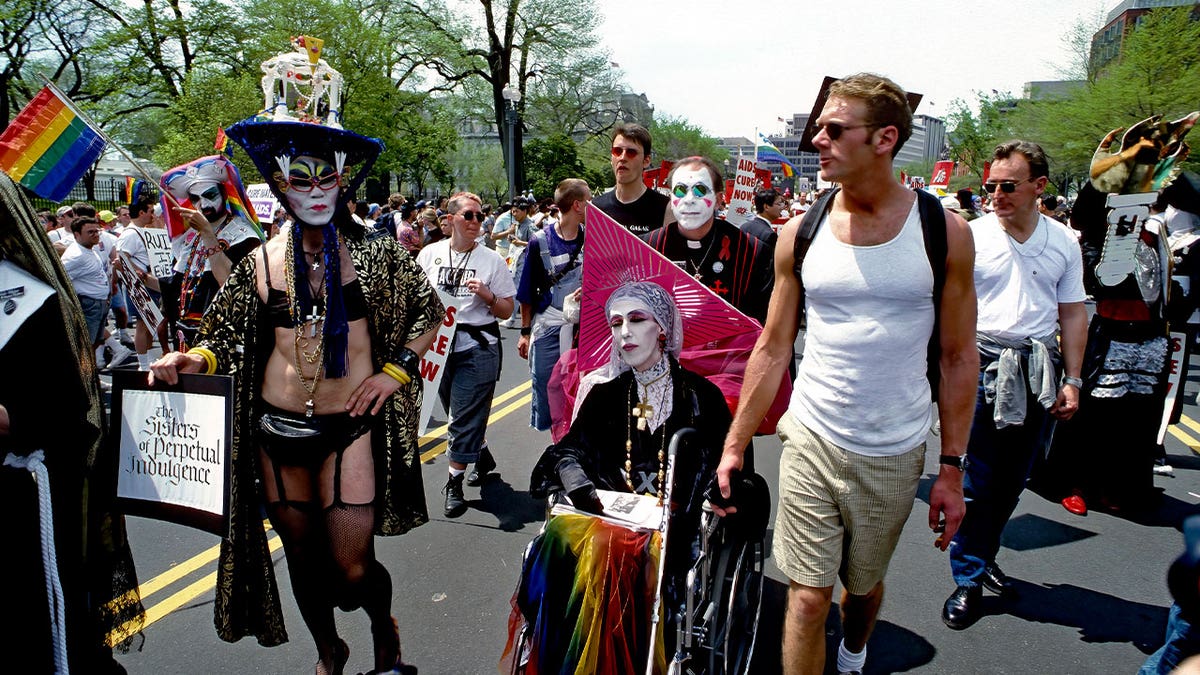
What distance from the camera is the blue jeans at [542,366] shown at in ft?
16.7

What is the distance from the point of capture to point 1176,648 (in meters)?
1.78

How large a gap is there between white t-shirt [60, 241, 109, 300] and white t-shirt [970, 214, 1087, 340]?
27.1 feet

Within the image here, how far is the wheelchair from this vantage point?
92.1 inches

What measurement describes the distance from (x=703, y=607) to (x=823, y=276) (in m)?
1.15

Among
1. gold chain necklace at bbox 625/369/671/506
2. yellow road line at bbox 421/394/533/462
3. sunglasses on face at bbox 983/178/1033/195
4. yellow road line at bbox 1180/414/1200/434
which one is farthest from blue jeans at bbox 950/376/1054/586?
yellow road line at bbox 1180/414/1200/434

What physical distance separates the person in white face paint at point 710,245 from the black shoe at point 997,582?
1666 millimetres

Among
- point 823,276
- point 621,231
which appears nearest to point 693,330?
point 621,231

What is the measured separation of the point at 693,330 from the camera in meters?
3.05

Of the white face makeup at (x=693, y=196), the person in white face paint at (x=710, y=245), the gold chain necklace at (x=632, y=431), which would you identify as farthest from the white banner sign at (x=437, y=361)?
the gold chain necklace at (x=632, y=431)

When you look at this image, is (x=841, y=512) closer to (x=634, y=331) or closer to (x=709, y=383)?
(x=709, y=383)

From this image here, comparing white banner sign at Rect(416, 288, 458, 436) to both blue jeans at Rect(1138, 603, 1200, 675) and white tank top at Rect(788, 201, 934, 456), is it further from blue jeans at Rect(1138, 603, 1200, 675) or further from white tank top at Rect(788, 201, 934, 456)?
blue jeans at Rect(1138, 603, 1200, 675)

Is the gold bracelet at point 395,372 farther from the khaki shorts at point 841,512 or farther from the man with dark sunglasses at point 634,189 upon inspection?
the man with dark sunglasses at point 634,189

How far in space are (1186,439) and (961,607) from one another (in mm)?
4504

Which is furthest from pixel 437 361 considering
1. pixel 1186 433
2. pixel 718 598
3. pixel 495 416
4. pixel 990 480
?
pixel 1186 433
